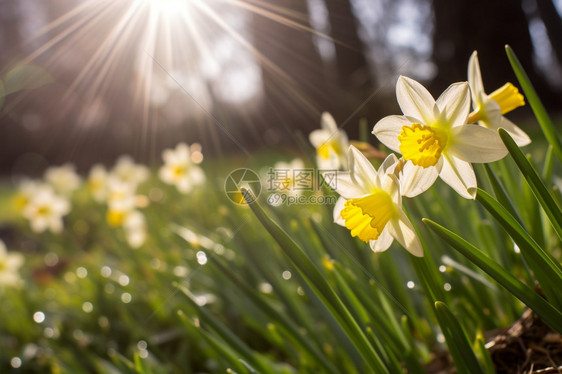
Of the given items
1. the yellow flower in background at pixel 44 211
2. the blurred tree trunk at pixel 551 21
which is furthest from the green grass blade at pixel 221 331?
the blurred tree trunk at pixel 551 21

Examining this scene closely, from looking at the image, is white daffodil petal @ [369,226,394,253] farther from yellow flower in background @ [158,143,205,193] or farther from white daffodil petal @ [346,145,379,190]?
yellow flower in background @ [158,143,205,193]

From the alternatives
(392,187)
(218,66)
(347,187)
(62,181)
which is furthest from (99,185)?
(218,66)

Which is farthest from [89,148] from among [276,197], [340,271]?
[340,271]

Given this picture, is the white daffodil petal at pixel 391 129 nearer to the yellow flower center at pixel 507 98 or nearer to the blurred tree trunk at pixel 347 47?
the yellow flower center at pixel 507 98

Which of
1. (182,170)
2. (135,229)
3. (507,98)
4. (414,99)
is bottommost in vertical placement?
(135,229)

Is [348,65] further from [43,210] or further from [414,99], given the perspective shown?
[414,99]

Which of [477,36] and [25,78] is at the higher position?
[25,78]
